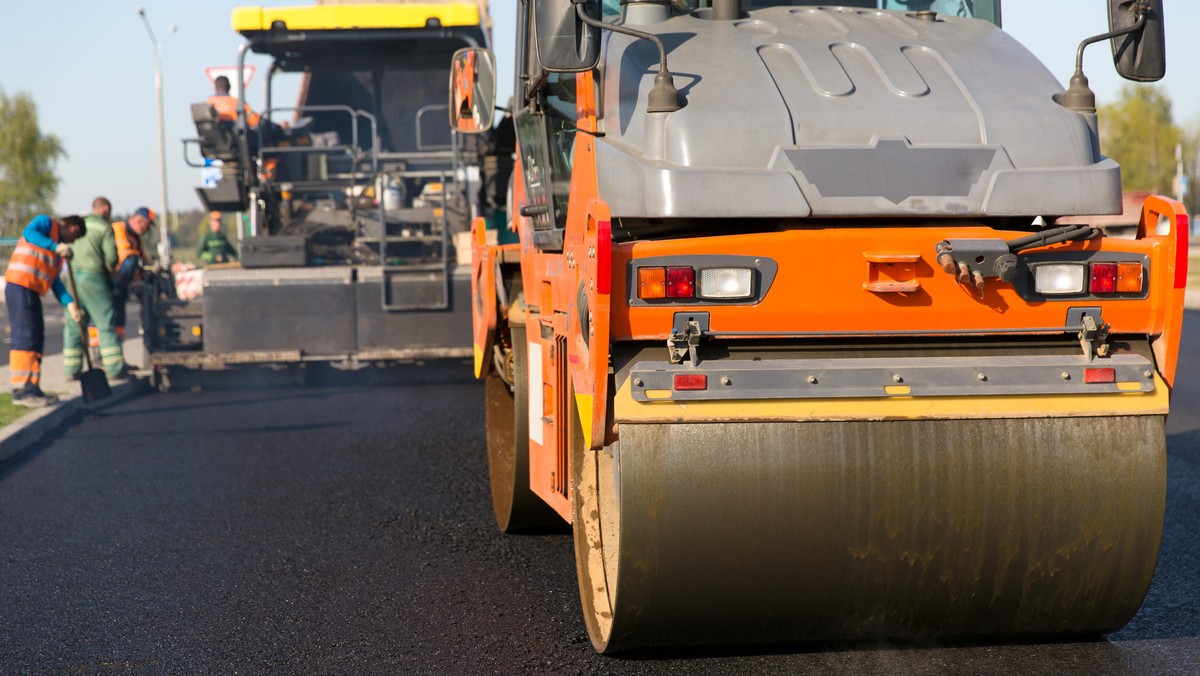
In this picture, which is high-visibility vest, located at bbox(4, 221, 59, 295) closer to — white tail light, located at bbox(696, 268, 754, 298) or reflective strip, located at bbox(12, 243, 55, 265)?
reflective strip, located at bbox(12, 243, 55, 265)

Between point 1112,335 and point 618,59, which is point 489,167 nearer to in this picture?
point 618,59

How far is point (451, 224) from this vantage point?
12.2 metres

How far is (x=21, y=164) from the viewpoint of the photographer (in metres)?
49.5

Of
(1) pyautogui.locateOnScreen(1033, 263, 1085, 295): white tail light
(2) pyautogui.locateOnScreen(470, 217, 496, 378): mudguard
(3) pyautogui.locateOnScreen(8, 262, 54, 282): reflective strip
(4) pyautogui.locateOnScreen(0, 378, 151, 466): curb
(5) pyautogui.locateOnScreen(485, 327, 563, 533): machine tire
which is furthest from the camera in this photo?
(3) pyautogui.locateOnScreen(8, 262, 54, 282): reflective strip

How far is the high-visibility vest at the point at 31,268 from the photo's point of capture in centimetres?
1119

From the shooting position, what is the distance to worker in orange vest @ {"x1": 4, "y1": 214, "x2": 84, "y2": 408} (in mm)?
10906

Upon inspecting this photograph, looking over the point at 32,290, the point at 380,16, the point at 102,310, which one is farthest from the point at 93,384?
the point at 380,16

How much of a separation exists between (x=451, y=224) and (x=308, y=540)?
6.40 metres

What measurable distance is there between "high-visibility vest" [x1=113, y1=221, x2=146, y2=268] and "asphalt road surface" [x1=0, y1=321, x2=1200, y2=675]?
13.8ft

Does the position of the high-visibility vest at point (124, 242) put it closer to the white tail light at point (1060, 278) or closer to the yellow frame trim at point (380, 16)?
the yellow frame trim at point (380, 16)

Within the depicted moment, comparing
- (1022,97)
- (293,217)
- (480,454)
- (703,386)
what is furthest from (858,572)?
(293,217)

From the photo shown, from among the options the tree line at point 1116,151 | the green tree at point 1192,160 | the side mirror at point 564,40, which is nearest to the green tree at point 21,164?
the tree line at point 1116,151

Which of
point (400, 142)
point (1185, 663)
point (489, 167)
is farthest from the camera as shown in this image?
point (400, 142)

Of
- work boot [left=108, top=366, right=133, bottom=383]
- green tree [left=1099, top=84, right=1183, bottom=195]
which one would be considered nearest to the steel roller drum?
work boot [left=108, top=366, right=133, bottom=383]
